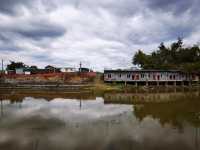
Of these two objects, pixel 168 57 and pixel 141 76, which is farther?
pixel 168 57

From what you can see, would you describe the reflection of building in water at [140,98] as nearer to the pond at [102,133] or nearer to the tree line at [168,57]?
the pond at [102,133]

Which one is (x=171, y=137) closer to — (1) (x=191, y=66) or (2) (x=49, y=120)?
(2) (x=49, y=120)

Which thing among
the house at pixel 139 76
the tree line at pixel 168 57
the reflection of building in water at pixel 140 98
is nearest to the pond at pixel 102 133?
the reflection of building in water at pixel 140 98

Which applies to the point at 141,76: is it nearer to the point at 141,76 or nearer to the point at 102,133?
the point at 141,76

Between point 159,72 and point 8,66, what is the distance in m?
57.7

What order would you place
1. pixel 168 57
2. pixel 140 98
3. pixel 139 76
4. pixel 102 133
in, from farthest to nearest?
pixel 168 57, pixel 139 76, pixel 140 98, pixel 102 133

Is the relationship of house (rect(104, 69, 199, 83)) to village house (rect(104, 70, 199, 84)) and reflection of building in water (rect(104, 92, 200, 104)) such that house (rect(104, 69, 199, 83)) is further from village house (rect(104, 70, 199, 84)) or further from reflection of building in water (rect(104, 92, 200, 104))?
reflection of building in water (rect(104, 92, 200, 104))

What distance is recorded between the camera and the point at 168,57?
67.3 m

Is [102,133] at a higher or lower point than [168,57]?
lower

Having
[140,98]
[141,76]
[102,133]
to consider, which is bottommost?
[102,133]

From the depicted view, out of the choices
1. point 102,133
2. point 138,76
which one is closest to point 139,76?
point 138,76

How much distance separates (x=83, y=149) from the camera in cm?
1114

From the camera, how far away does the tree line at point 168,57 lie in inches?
2511

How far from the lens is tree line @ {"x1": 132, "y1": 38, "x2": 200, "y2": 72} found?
63.8m
